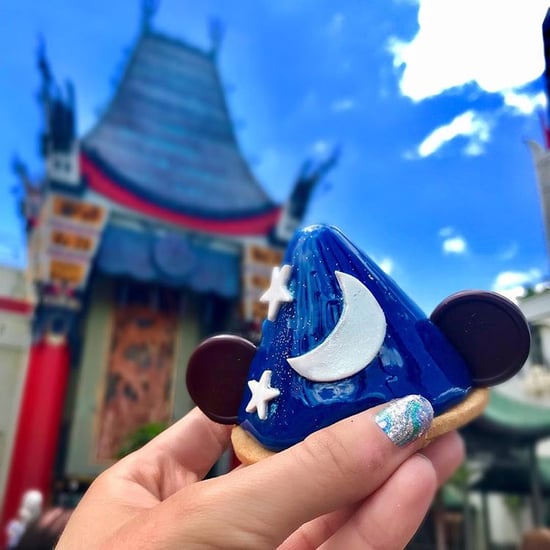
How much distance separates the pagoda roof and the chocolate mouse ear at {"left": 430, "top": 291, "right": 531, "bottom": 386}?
3.64 m

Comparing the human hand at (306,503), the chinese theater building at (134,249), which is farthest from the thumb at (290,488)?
the chinese theater building at (134,249)

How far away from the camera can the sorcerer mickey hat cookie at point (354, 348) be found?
1.51ft

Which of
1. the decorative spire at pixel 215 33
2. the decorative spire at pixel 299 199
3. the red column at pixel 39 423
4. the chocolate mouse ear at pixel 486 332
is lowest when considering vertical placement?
the red column at pixel 39 423

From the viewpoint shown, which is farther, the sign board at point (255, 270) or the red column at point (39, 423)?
the sign board at point (255, 270)

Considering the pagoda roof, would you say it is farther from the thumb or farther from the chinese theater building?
the thumb

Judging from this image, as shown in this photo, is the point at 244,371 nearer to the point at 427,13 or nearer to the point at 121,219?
the point at 427,13

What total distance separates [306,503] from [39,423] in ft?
11.4

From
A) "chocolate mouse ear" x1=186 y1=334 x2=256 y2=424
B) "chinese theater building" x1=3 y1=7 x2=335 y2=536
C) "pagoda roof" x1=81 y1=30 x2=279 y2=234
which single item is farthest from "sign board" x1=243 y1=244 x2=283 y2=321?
"chocolate mouse ear" x1=186 y1=334 x2=256 y2=424

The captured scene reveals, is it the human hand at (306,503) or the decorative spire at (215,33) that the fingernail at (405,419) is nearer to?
the human hand at (306,503)

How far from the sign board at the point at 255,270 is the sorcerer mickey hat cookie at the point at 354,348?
3516 millimetres

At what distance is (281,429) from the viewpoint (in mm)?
476

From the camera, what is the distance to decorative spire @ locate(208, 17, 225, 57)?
A: 409 centimetres

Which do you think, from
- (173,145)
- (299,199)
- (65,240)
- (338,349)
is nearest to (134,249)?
(65,240)

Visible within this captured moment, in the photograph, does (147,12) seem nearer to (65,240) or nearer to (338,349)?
(65,240)
